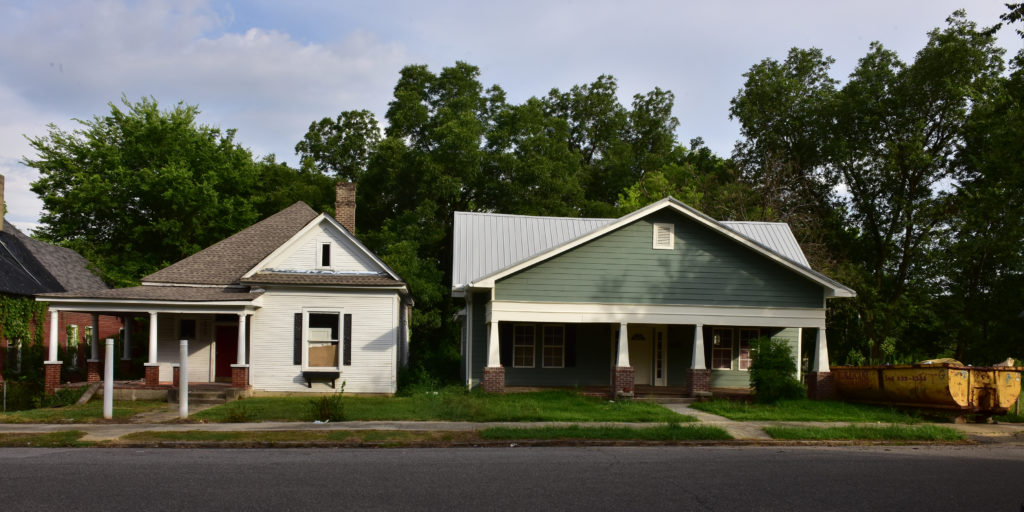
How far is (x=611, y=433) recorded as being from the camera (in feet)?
47.1

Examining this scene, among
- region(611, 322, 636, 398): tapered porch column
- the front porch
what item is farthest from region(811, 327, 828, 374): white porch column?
the front porch

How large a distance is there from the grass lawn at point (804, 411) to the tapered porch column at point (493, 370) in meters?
4.98

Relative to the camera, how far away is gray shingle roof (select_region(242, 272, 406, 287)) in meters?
22.6

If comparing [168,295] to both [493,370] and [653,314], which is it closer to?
[493,370]

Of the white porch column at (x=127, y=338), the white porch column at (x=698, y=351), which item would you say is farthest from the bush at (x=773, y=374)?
the white porch column at (x=127, y=338)

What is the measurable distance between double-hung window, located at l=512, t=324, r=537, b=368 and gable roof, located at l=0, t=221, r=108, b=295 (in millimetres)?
17127

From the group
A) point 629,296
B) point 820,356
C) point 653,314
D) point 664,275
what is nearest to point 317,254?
point 629,296

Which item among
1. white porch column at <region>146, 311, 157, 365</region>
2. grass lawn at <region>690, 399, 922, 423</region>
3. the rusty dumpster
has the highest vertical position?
white porch column at <region>146, 311, 157, 365</region>

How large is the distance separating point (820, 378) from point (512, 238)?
409 inches

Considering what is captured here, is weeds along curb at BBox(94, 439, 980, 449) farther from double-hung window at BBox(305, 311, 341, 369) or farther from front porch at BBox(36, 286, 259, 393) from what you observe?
double-hung window at BBox(305, 311, 341, 369)

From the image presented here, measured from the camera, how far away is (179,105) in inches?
1497

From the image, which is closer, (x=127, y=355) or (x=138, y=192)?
(x=127, y=355)

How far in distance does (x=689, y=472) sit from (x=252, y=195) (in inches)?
1341

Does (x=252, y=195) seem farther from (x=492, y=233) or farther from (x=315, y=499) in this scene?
(x=315, y=499)
